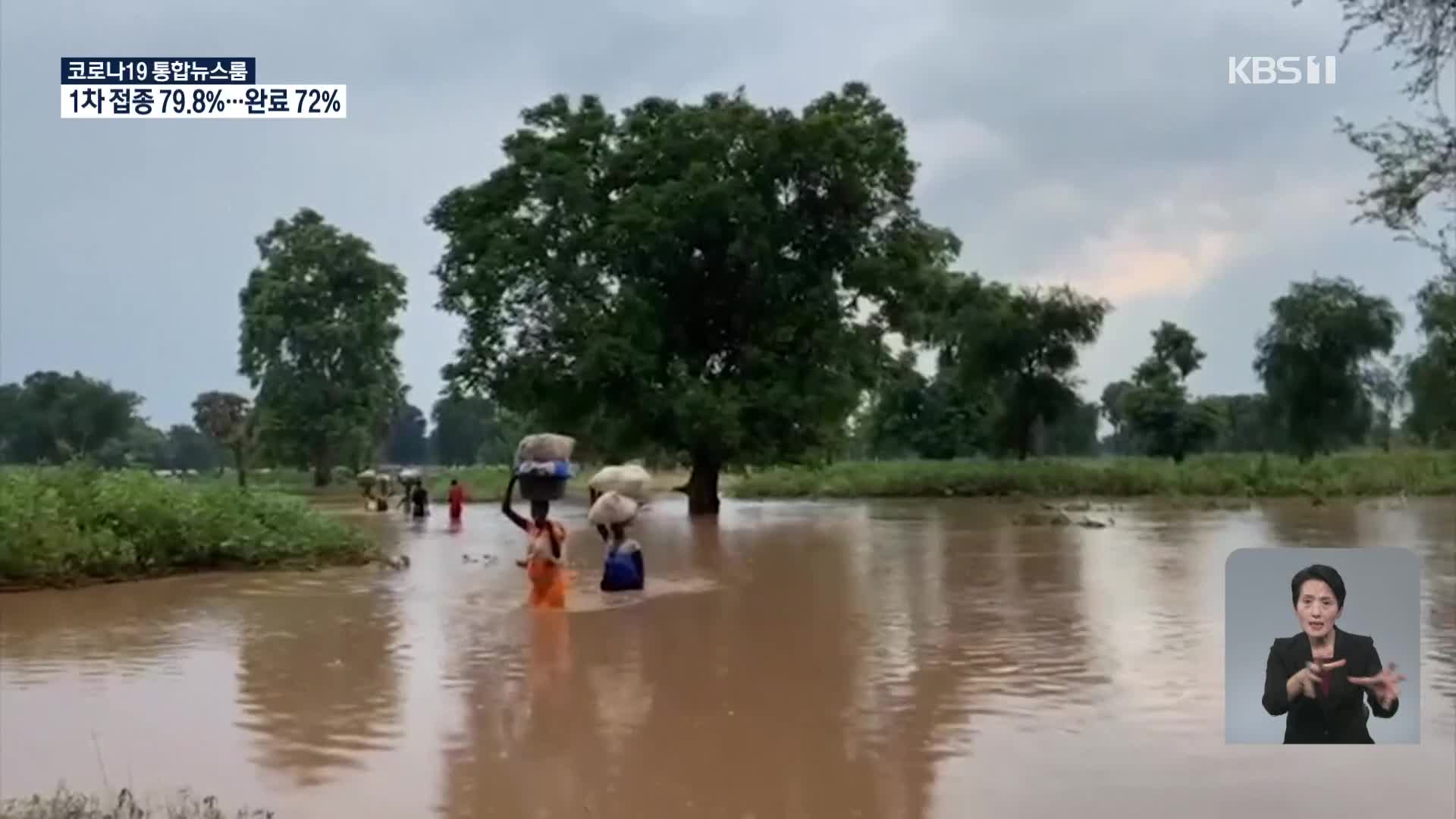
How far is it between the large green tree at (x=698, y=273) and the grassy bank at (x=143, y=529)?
1250 cm

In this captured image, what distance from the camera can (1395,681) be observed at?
5754 mm

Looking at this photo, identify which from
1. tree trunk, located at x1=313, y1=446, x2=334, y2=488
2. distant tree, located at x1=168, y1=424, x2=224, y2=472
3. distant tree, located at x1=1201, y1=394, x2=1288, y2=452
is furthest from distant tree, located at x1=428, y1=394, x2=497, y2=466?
distant tree, located at x1=1201, y1=394, x2=1288, y2=452

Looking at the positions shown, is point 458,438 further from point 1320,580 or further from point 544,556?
point 1320,580

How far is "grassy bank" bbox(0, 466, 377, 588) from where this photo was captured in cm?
1628

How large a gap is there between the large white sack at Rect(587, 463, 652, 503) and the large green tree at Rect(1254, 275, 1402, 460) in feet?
98.2

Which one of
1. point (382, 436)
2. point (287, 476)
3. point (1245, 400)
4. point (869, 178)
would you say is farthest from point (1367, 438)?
point (287, 476)

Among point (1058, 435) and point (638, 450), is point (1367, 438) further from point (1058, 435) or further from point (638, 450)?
point (638, 450)

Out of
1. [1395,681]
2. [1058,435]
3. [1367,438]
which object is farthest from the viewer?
[1058,435]

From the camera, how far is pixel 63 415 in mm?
40781

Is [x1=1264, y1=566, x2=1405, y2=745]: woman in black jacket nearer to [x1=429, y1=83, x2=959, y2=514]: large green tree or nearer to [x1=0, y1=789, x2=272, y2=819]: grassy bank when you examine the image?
[x1=0, y1=789, x2=272, y2=819]: grassy bank

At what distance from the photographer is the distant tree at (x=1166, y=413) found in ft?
169

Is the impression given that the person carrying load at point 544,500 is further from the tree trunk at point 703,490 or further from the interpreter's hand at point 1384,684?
the tree trunk at point 703,490

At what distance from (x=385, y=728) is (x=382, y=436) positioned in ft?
175

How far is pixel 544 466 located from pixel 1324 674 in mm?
9230
